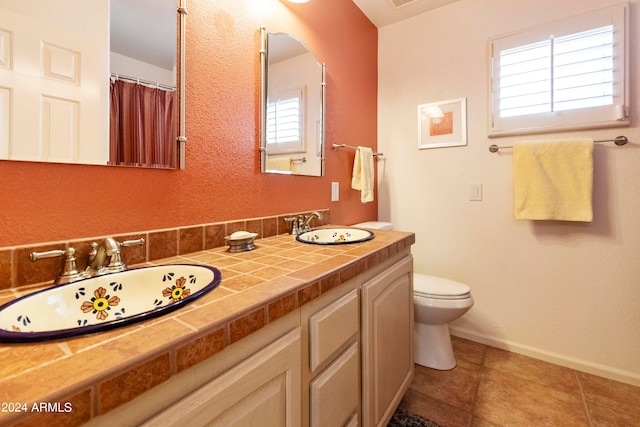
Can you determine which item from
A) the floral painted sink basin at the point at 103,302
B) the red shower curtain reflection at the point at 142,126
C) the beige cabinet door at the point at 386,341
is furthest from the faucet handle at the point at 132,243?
the beige cabinet door at the point at 386,341

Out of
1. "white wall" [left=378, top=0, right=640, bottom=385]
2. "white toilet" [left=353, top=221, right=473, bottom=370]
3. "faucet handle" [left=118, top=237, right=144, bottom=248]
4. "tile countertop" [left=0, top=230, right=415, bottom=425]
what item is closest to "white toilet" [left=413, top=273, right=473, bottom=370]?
"white toilet" [left=353, top=221, right=473, bottom=370]

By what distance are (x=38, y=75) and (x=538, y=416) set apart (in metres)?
2.25

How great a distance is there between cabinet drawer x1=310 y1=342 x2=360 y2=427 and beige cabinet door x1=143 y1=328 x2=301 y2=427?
0.26 feet

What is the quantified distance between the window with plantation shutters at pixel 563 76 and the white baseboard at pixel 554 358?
1354 mm

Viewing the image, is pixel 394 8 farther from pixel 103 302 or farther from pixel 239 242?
pixel 103 302

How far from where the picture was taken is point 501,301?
188 centimetres

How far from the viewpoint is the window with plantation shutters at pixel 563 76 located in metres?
1.51

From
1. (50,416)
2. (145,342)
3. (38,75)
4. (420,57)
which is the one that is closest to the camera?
(50,416)

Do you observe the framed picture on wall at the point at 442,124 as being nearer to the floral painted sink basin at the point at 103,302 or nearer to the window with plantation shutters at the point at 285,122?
the window with plantation shutters at the point at 285,122

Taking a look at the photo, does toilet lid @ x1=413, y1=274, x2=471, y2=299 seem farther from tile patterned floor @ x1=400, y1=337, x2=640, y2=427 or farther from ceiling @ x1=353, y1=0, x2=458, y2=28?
ceiling @ x1=353, y1=0, x2=458, y2=28

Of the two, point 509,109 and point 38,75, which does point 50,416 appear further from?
point 509,109

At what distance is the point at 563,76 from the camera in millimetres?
1623

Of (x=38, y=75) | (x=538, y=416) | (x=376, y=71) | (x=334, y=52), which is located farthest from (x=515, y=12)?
(x=38, y=75)

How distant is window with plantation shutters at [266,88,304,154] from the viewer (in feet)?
4.50
